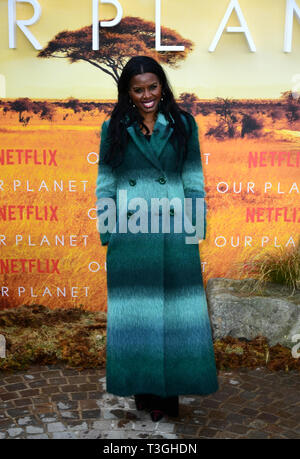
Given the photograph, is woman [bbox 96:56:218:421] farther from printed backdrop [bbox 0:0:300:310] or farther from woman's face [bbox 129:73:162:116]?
printed backdrop [bbox 0:0:300:310]

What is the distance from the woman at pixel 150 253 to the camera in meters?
3.02

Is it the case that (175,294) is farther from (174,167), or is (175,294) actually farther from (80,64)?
(80,64)

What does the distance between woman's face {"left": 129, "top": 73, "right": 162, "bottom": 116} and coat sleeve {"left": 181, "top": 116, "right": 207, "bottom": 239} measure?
0.98 ft

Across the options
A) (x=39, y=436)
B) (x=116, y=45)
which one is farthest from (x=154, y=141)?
(x=116, y=45)

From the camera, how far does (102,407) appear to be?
3.48m

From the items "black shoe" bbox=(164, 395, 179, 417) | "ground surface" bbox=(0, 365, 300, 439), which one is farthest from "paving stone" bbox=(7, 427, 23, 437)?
"black shoe" bbox=(164, 395, 179, 417)

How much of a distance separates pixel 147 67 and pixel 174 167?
0.62 metres

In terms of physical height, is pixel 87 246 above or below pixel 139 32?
below

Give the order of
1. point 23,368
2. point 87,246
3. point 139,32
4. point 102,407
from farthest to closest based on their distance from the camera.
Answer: point 87,246 < point 139,32 < point 23,368 < point 102,407

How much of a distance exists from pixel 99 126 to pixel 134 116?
2.15m

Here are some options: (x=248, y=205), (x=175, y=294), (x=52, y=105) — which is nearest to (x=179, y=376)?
(x=175, y=294)

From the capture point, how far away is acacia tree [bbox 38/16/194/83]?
16.3 feet

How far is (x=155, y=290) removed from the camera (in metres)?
3.03

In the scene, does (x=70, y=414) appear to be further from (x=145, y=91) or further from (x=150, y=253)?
(x=145, y=91)
